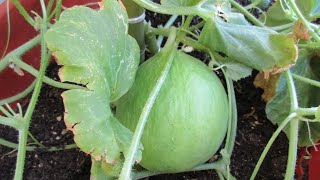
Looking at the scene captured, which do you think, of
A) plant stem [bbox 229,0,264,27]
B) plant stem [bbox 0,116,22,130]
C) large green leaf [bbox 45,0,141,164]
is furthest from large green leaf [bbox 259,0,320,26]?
plant stem [bbox 0,116,22,130]

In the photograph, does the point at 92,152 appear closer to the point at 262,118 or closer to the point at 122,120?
the point at 122,120

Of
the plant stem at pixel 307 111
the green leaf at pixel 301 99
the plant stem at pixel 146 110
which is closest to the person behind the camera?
the plant stem at pixel 146 110

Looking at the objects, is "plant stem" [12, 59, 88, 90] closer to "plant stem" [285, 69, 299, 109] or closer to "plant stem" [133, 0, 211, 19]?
Answer: "plant stem" [133, 0, 211, 19]

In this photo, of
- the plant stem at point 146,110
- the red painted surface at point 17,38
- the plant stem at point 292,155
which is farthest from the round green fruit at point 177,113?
the red painted surface at point 17,38

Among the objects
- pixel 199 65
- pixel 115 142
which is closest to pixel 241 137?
pixel 199 65

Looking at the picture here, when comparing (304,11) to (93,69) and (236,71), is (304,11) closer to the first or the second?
(236,71)

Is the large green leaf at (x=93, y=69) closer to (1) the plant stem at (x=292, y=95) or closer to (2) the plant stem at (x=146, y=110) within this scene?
(2) the plant stem at (x=146, y=110)

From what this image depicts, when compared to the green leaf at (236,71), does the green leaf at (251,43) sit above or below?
above

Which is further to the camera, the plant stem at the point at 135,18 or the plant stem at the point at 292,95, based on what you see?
the plant stem at the point at 135,18

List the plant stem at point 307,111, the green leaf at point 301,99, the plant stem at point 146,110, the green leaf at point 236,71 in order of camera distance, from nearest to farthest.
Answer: the plant stem at point 146,110 < the plant stem at point 307,111 < the green leaf at point 236,71 < the green leaf at point 301,99
